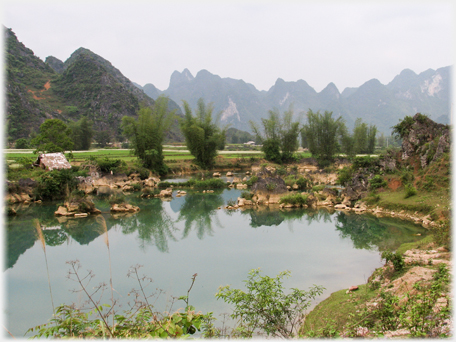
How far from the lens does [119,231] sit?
460 inches

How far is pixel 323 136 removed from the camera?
1242 inches

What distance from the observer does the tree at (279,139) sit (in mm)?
32438

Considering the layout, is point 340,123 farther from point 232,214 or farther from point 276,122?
point 232,214

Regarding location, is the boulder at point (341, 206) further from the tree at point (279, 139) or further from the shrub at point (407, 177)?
the tree at point (279, 139)

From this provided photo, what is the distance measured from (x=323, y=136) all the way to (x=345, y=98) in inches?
5689

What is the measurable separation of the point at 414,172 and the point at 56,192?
1693 cm

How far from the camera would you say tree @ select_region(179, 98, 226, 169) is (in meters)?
28.5

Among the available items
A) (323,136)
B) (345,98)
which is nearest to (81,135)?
(323,136)

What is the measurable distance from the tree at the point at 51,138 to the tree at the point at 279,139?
58.3 feet

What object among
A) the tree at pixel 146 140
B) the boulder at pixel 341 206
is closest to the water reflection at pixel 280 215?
the boulder at pixel 341 206

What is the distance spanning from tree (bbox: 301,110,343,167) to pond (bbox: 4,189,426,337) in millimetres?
18163

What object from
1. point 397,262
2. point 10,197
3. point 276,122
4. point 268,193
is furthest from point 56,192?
point 276,122

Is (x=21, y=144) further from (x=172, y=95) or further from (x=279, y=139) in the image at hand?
(x=172, y=95)

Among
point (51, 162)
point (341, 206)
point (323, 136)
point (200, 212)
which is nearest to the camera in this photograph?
point (341, 206)
